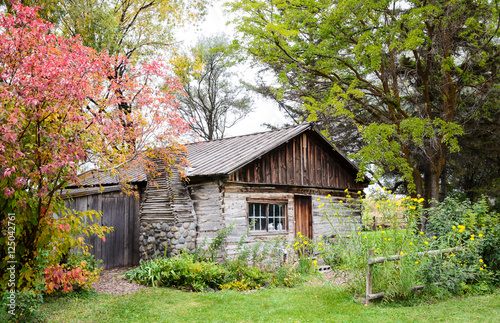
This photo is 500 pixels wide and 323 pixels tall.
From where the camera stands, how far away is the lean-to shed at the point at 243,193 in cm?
1130

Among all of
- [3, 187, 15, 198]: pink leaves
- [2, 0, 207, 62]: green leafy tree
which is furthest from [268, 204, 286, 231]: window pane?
[2, 0, 207, 62]: green leafy tree

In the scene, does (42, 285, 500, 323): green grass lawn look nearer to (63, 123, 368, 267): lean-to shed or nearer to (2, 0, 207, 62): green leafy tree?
(63, 123, 368, 267): lean-to shed

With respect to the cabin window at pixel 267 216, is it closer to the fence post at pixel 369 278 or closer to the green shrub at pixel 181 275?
the green shrub at pixel 181 275

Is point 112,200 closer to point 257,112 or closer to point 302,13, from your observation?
point 302,13

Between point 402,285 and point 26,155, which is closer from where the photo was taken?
point 26,155

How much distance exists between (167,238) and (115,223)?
2.81 m

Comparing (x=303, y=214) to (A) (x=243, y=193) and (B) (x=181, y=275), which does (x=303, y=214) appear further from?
(B) (x=181, y=275)

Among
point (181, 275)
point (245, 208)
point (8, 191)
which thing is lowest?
point (181, 275)

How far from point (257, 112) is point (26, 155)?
89.2 feet

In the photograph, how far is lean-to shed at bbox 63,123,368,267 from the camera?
11.3 meters

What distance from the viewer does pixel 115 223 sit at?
13.0 metres

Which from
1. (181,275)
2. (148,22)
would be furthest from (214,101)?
(181,275)

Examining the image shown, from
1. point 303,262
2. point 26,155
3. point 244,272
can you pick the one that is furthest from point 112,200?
point 26,155

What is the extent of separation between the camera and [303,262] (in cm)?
1180
